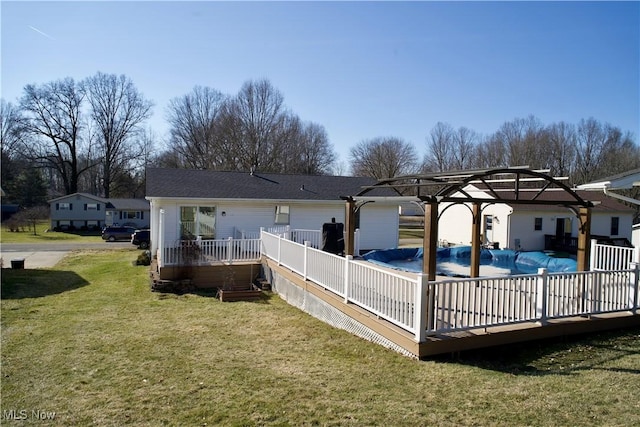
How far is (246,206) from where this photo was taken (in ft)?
56.8

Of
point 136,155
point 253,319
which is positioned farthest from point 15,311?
point 136,155

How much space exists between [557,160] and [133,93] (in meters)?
51.5

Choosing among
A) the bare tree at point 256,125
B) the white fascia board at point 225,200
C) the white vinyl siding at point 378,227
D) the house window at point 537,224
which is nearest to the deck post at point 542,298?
the white fascia board at point 225,200

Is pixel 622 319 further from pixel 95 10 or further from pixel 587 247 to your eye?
pixel 95 10

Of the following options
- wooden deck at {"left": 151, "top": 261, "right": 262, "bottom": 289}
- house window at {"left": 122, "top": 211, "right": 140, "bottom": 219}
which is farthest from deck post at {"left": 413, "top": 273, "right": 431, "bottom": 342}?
house window at {"left": 122, "top": 211, "right": 140, "bottom": 219}

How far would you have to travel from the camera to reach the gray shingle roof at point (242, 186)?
53.4ft

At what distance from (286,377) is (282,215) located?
13062mm

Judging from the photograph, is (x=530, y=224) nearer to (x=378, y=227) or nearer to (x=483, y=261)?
(x=483, y=261)

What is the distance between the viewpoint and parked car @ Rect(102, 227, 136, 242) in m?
31.5

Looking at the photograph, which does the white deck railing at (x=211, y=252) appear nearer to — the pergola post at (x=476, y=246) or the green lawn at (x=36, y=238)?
the pergola post at (x=476, y=246)

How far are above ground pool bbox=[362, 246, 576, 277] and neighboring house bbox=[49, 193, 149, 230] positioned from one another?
101ft

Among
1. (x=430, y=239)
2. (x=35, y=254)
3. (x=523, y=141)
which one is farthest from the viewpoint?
(x=523, y=141)

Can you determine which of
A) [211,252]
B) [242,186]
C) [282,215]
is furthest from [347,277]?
[242,186]

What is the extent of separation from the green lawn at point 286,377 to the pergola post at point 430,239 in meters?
1.51
